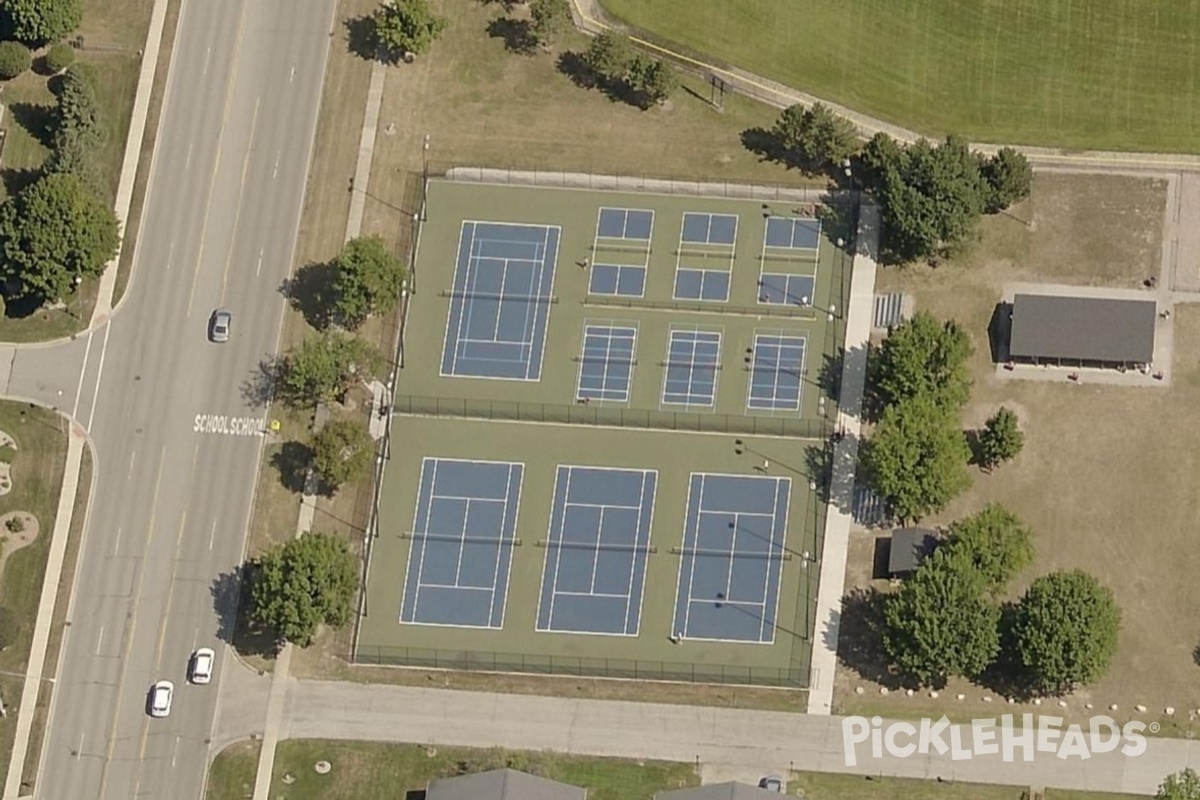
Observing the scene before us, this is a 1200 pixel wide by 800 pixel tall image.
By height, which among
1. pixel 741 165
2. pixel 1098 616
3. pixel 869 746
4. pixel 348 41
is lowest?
pixel 869 746

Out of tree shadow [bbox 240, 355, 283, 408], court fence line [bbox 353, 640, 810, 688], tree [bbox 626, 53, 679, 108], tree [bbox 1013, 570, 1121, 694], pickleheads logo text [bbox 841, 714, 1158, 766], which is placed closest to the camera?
tree [bbox 1013, 570, 1121, 694]

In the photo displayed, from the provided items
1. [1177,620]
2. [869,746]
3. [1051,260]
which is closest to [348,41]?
[1051,260]

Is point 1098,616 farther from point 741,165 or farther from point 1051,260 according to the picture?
point 741,165

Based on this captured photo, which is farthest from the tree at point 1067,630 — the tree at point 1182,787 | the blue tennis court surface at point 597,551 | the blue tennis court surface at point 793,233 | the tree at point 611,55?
the tree at point 611,55

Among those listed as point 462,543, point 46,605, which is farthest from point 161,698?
point 462,543

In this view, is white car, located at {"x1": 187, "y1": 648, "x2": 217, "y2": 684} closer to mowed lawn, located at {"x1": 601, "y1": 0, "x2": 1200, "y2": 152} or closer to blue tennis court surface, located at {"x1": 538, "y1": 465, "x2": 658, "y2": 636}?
blue tennis court surface, located at {"x1": 538, "y1": 465, "x2": 658, "y2": 636}

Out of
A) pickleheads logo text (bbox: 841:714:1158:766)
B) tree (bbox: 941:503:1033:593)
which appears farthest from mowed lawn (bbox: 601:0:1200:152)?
pickleheads logo text (bbox: 841:714:1158:766)

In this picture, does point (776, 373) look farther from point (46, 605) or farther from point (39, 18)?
point (39, 18)
